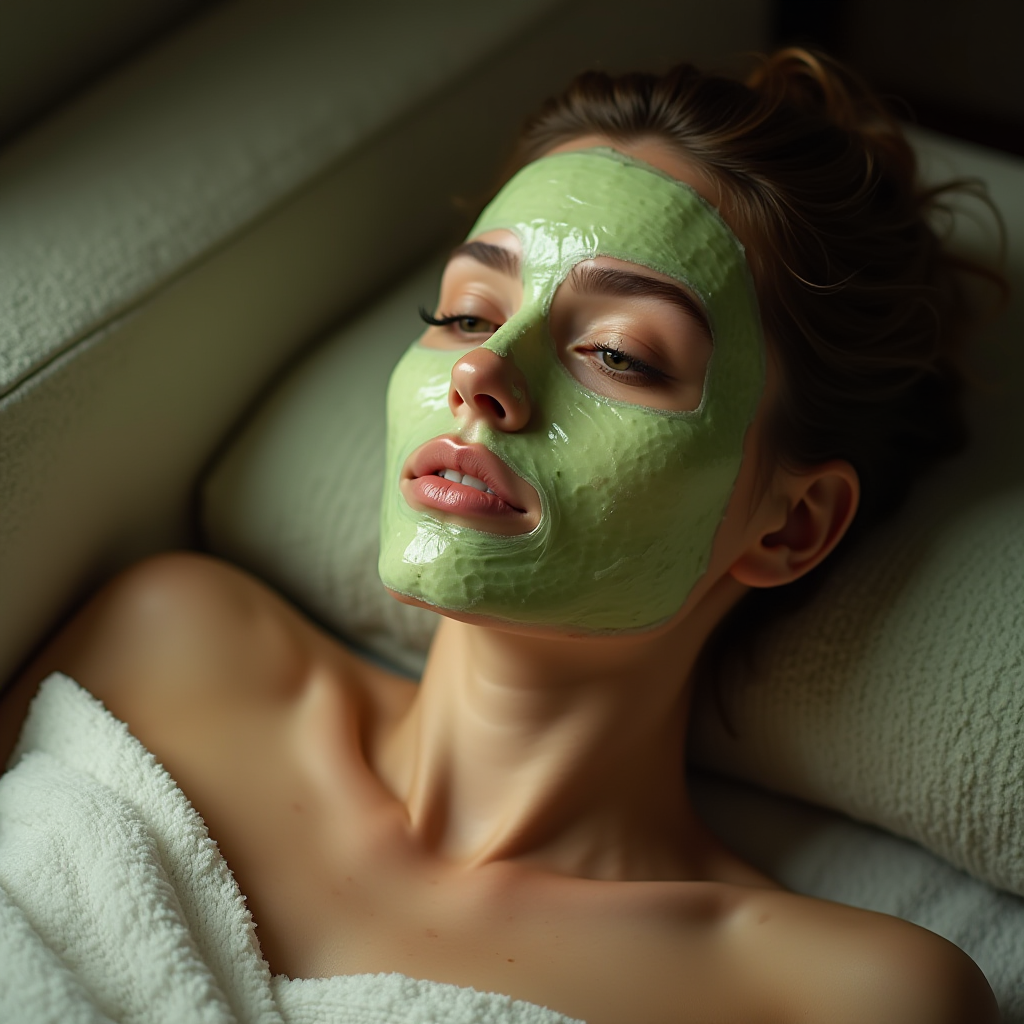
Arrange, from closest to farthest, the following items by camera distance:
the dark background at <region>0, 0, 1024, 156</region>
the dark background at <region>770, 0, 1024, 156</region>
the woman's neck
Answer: the woman's neck
the dark background at <region>0, 0, 1024, 156</region>
the dark background at <region>770, 0, 1024, 156</region>

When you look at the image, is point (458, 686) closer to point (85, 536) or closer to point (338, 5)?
point (85, 536)

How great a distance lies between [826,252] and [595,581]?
0.38 m

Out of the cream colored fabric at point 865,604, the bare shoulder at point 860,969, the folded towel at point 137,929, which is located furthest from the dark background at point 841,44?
the bare shoulder at point 860,969

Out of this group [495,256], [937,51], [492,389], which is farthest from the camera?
[937,51]

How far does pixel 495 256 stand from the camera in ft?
3.15

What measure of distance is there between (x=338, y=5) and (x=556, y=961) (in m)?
1.13

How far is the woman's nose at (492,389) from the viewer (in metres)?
0.85

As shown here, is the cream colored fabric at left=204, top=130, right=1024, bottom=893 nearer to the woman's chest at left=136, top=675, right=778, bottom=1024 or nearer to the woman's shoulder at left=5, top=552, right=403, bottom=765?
the woman's shoulder at left=5, top=552, right=403, bottom=765

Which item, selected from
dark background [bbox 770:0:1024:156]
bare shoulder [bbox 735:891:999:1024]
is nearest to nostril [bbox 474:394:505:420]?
bare shoulder [bbox 735:891:999:1024]

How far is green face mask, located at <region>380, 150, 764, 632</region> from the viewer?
34.2 inches

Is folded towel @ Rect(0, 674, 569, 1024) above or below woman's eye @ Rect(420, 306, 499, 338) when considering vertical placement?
below

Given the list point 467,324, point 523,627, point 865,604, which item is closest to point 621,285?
point 467,324

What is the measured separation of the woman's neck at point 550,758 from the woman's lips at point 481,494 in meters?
0.17

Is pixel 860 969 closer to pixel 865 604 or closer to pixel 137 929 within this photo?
pixel 865 604
